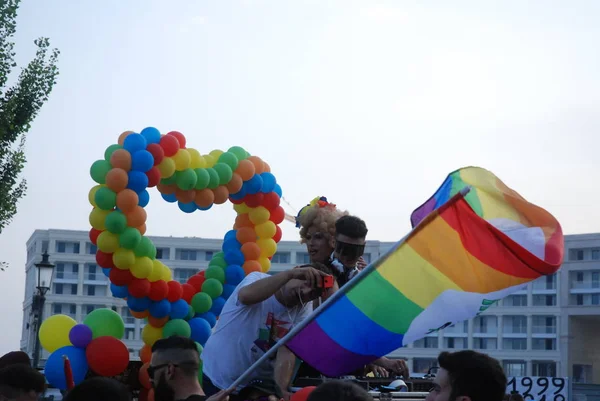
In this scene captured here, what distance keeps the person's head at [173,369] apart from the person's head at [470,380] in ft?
3.56

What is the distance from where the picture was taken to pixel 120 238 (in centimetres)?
1293

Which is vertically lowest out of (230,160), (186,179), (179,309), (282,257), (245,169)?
(179,309)

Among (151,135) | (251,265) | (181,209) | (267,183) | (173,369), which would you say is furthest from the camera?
(267,183)

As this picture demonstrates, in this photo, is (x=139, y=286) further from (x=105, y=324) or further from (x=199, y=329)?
(x=199, y=329)

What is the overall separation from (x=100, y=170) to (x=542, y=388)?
1176cm

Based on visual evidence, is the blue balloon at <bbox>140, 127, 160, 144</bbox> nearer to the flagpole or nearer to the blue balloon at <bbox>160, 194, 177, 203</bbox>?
the blue balloon at <bbox>160, 194, 177, 203</bbox>

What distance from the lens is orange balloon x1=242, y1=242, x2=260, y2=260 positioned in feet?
47.0

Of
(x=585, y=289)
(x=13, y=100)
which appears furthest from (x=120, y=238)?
(x=585, y=289)

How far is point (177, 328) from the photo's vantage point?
13.4 meters

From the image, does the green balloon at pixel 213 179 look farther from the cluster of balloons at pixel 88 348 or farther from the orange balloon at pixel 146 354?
the orange balloon at pixel 146 354

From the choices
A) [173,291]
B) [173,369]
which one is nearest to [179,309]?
[173,291]

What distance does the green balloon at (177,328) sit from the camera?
1341 centimetres

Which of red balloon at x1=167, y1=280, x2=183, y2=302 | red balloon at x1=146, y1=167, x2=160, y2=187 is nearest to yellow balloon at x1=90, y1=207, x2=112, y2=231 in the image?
red balloon at x1=146, y1=167, x2=160, y2=187

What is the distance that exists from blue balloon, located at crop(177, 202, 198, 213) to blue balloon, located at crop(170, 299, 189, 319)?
1336mm
